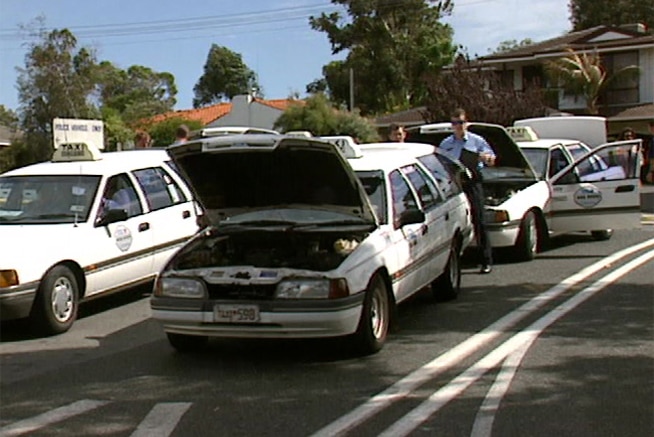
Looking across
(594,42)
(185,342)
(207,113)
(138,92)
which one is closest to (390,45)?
(594,42)

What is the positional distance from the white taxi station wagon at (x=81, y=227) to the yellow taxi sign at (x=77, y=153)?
0.01 m

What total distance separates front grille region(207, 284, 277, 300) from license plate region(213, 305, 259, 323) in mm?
91

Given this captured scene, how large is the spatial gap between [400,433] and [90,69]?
121 ft

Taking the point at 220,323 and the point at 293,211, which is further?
the point at 293,211

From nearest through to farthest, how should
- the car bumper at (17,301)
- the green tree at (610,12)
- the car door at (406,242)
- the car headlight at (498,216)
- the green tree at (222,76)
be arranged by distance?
the car door at (406,242)
the car bumper at (17,301)
the car headlight at (498,216)
the green tree at (610,12)
the green tree at (222,76)

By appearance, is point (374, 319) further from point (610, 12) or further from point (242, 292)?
point (610, 12)

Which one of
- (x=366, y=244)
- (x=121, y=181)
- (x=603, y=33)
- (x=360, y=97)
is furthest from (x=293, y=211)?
(x=360, y=97)

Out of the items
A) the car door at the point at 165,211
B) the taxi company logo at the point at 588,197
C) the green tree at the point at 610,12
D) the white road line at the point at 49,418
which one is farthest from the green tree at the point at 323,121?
the white road line at the point at 49,418

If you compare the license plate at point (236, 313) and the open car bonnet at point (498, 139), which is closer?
the license plate at point (236, 313)

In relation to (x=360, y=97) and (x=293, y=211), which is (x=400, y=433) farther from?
(x=360, y=97)

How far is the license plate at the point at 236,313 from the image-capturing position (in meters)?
6.62

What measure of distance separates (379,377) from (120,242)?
3946 mm

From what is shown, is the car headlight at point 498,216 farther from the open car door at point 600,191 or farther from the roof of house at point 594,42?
the roof of house at point 594,42

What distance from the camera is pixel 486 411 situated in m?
5.49
